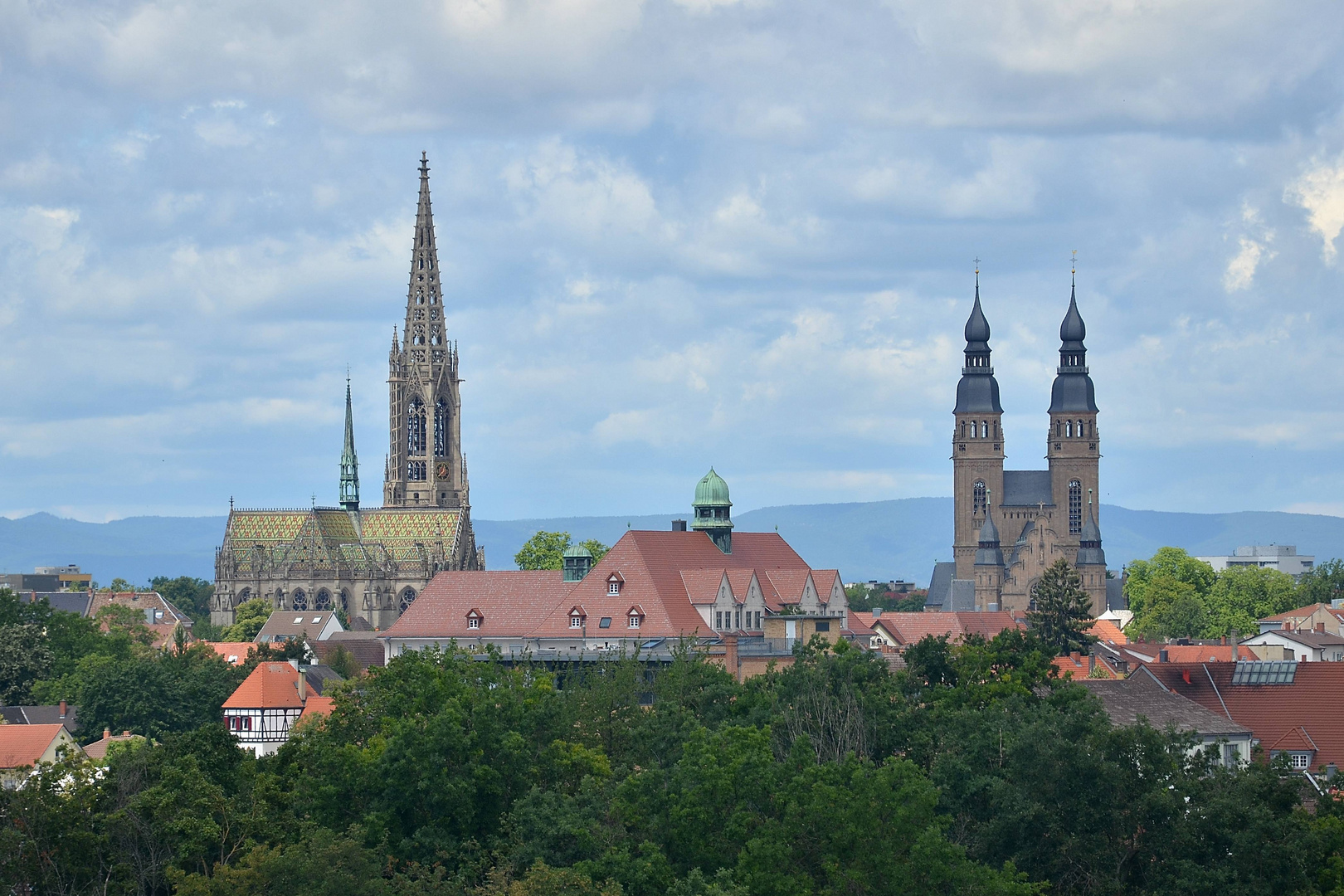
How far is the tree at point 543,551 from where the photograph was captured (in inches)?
7372

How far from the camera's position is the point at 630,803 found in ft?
209

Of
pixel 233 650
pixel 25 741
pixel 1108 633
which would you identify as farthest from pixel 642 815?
pixel 1108 633

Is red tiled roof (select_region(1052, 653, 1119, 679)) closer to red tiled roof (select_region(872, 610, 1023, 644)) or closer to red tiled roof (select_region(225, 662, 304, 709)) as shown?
red tiled roof (select_region(872, 610, 1023, 644))

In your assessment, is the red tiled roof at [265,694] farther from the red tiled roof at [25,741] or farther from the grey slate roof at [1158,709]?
the grey slate roof at [1158,709]

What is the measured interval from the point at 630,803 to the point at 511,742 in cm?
420

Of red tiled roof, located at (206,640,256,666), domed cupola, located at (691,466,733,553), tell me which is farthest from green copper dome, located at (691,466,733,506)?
red tiled roof, located at (206,640,256,666)

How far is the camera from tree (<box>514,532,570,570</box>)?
187250 millimetres

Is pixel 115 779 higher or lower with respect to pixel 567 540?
lower

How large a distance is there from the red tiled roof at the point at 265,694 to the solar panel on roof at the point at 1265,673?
47179 mm

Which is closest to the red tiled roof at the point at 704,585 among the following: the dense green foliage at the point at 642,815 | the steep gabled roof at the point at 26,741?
the steep gabled roof at the point at 26,741

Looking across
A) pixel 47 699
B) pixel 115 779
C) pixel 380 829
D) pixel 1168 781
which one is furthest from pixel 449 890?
pixel 47 699

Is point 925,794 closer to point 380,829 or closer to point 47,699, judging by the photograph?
point 380,829

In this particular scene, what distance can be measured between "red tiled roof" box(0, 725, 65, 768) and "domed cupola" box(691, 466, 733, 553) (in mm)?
38350

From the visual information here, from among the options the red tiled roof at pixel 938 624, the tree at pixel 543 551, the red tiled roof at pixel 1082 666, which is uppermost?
the tree at pixel 543 551
